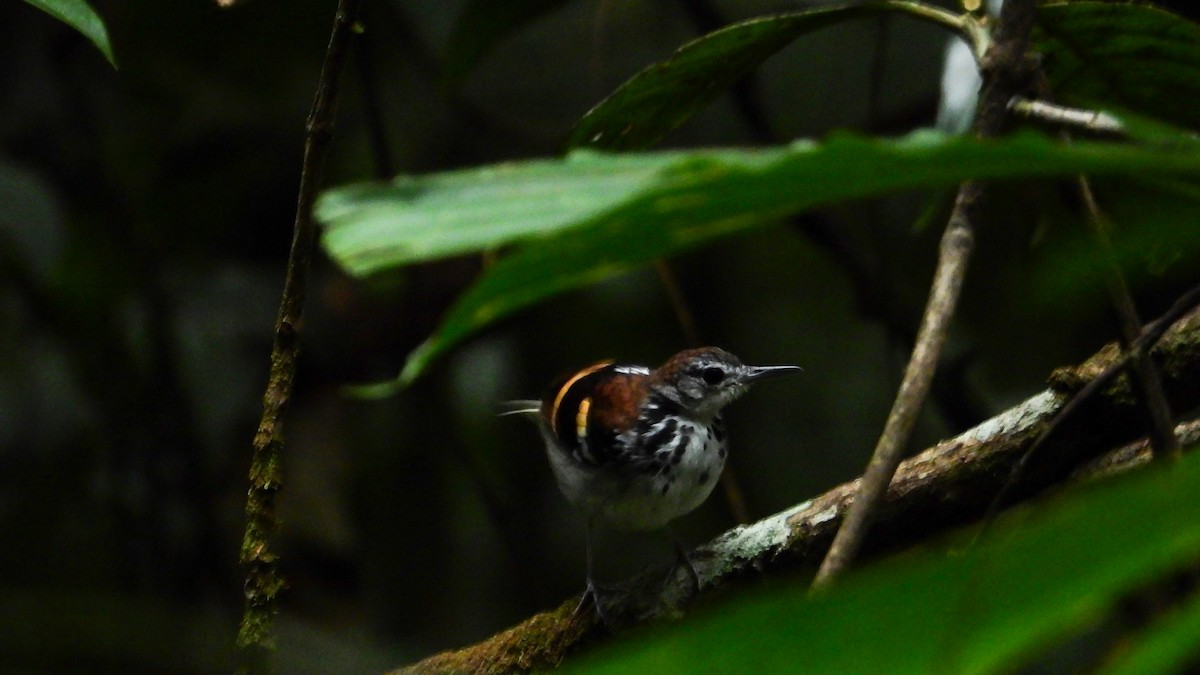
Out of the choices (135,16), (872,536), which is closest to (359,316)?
(135,16)

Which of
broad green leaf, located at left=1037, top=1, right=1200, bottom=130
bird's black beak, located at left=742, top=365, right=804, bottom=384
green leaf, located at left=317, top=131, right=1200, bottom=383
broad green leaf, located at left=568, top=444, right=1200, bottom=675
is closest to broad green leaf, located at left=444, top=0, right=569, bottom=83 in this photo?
bird's black beak, located at left=742, top=365, right=804, bottom=384

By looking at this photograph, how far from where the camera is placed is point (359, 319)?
15.2 ft

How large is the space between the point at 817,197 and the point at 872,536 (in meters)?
1.55

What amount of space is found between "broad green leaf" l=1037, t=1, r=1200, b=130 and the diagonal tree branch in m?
0.35

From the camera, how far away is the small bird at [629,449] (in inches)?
117

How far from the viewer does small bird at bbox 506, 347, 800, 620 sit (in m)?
2.96

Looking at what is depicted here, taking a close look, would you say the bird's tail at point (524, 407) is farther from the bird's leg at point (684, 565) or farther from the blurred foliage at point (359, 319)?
the bird's leg at point (684, 565)

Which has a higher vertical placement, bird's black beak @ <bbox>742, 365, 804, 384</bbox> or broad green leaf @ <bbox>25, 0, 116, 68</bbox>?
broad green leaf @ <bbox>25, 0, 116, 68</bbox>

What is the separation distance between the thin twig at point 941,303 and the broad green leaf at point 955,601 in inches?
13.7

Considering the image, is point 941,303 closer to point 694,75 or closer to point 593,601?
point 694,75

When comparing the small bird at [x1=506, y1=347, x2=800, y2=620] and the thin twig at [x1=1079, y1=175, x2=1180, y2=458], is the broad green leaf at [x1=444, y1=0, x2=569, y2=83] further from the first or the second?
the thin twig at [x1=1079, y1=175, x2=1180, y2=458]

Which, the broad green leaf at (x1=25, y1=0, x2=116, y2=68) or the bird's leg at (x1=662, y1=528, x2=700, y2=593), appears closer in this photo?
the broad green leaf at (x1=25, y1=0, x2=116, y2=68)

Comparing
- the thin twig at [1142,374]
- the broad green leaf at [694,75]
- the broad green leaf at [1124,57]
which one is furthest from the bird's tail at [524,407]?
the thin twig at [1142,374]

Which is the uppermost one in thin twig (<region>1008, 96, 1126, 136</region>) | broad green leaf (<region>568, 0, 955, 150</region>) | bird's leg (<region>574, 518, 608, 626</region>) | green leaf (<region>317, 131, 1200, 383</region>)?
broad green leaf (<region>568, 0, 955, 150</region>)
